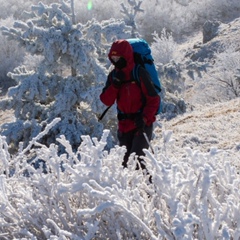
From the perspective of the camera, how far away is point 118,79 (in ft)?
12.8

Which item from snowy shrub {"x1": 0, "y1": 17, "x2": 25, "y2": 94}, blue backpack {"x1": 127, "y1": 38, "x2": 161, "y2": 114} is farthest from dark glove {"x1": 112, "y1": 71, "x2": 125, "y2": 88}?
snowy shrub {"x1": 0, "y1": 17, "x2": 25, "y2": 94}

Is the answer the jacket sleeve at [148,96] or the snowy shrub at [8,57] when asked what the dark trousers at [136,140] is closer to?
the jacket sleeve at [148,96]

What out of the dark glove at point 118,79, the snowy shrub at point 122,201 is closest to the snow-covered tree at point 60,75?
the dark glove at point 118,79

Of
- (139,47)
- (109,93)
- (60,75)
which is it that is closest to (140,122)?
(109,93)

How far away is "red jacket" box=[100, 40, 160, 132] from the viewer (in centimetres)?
377

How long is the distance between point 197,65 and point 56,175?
716 centimetres

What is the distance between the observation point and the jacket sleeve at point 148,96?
3.77 m

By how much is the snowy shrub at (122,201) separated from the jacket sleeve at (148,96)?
4.15ft

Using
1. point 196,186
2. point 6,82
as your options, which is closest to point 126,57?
point 196,186

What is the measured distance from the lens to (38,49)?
293 inches

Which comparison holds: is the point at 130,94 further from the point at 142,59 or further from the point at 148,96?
the point at 142,59

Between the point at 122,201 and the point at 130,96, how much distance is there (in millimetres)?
1985

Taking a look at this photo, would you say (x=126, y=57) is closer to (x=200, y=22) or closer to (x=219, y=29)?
(x=219, y=29)

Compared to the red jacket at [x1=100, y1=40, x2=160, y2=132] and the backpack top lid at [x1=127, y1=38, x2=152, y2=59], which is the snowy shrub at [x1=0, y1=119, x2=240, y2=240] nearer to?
the red jacket at [x1=100, y1=40, x2=160, y2=132]
